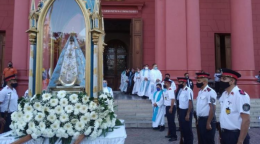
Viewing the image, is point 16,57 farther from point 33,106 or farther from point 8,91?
point 33,106

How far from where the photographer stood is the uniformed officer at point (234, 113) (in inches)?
125

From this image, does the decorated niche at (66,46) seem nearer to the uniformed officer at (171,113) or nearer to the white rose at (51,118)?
the white rose at (51,118)

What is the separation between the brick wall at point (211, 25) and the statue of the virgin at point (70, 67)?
36.4ft

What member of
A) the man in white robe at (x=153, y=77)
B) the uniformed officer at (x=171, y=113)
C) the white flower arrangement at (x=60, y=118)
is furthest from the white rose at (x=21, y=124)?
the man in white robe at (x=153, y=77)

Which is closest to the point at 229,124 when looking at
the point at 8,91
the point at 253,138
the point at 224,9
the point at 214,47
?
the point at 253,138

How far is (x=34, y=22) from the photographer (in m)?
3.79

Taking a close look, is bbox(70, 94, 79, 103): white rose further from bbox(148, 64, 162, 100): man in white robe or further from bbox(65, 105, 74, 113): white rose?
bbox(148, 64, 162, 100): man in white robe

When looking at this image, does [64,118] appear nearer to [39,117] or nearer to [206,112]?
[39,117]

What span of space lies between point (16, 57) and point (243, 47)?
441 inches

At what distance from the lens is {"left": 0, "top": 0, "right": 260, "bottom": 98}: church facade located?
11.1 m

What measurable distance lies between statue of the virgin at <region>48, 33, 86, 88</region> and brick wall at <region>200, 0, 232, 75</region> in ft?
36.4

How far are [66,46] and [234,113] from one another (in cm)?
308

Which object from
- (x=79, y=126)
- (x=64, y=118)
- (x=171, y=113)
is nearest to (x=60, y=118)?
(x=64, y=118)

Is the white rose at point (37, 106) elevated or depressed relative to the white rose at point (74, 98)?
depressed
